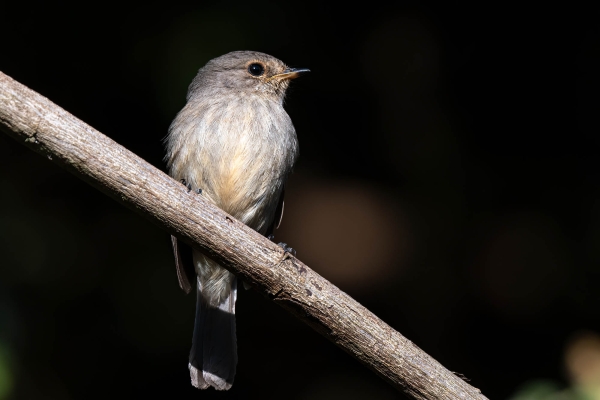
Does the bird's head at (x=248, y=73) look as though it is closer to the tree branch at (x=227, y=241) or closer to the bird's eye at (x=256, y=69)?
the bird's eye at (x=256, y=69)

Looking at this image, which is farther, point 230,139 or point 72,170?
point 230,139

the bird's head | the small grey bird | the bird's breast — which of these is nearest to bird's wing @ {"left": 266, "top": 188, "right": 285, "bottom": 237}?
the small grey bird

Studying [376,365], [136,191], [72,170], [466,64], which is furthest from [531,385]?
[466,64]

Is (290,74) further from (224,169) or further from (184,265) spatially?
(184,265)

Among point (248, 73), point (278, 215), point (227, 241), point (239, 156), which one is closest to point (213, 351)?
point (278, 215)

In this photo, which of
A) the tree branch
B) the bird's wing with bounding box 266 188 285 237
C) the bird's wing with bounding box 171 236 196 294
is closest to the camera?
the tree branch

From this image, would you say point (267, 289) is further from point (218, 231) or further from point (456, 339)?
point (456, 339)

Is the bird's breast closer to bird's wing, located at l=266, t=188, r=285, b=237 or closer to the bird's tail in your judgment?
bird's wing, located at l=266, t=188, r=285, b=237
